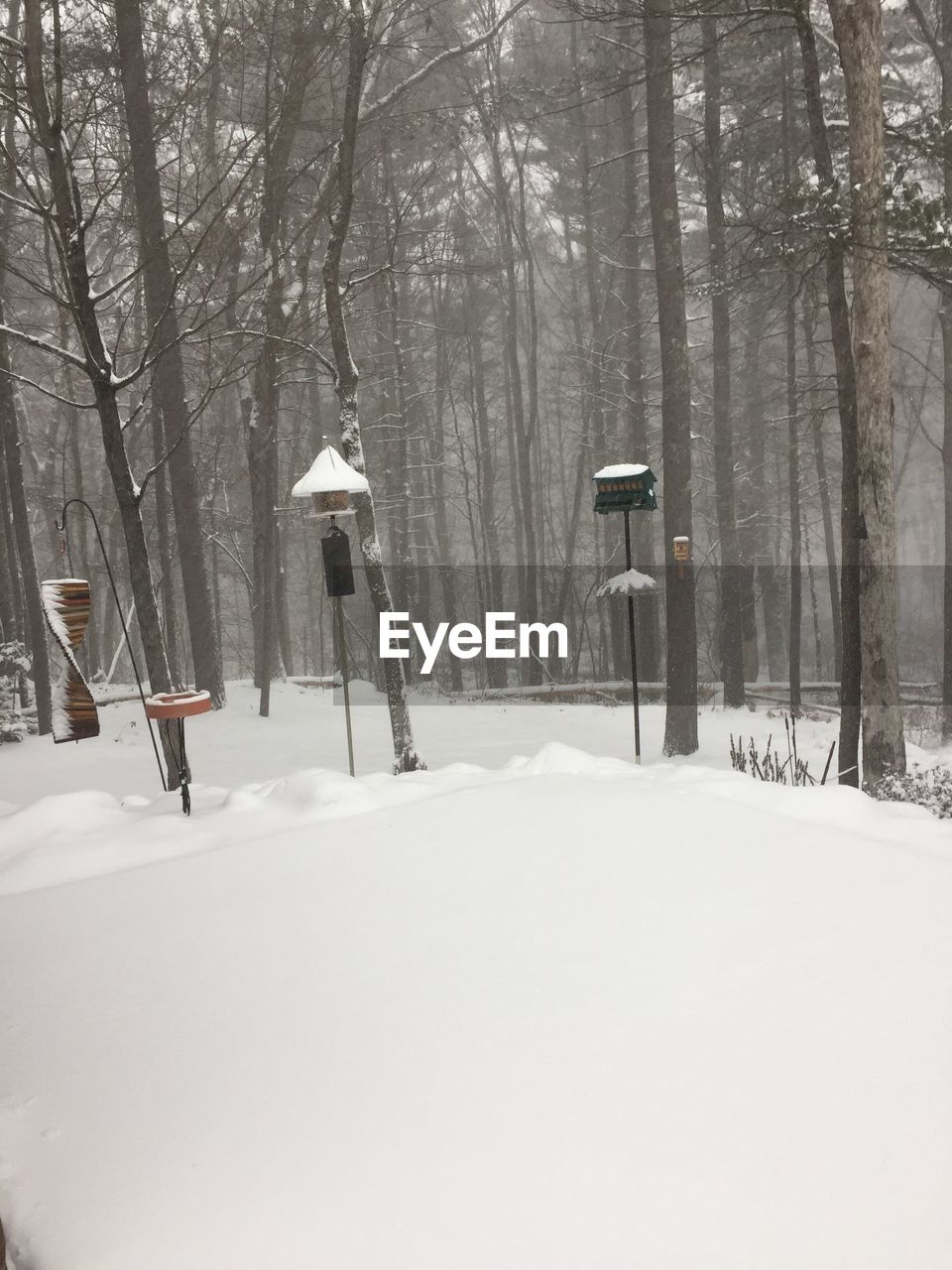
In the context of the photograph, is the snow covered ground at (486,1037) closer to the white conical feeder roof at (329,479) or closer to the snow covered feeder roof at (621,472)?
the white conical feeder roof at (329,479)

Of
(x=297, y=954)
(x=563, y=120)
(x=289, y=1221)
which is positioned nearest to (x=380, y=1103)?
(x=289, y=1221)

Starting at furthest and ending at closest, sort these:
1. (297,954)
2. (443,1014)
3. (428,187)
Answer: (428,187)
(297,954)
(443,1014)

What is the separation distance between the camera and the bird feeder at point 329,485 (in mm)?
7160

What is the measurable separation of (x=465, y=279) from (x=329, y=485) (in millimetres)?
15787

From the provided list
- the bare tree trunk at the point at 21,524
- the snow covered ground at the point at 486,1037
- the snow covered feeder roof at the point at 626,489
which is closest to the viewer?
the snow covered ground at the point at 486,1037

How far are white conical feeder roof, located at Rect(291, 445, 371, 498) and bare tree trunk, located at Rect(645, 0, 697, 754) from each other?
3.83 m

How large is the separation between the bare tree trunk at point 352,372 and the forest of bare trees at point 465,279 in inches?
1.5

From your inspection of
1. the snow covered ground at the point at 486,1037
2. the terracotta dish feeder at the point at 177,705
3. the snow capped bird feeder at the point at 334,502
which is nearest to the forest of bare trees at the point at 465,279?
the snow capped bird feeder at the point at 334,502

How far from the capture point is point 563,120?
18.0 m

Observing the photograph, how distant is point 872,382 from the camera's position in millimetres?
7172

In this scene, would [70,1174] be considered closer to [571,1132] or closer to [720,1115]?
[571,1132]

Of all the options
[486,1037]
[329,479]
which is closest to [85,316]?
[329,479]

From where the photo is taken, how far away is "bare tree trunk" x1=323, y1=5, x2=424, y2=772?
8.03 meters

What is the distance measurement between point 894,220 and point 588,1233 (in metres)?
7.41
